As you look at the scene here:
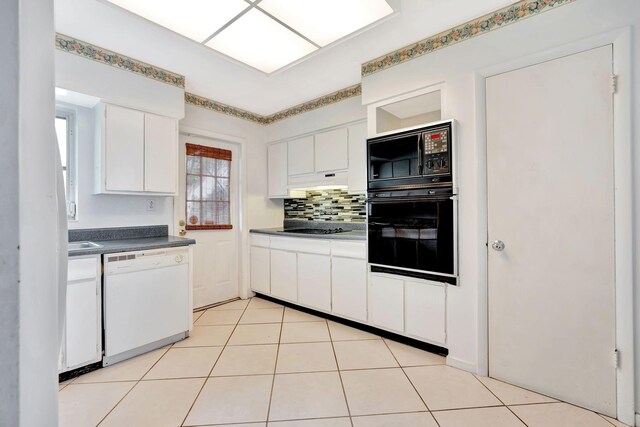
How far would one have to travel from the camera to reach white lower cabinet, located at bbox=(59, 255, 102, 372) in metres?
1.93

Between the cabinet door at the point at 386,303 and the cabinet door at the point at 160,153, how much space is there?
2127mm

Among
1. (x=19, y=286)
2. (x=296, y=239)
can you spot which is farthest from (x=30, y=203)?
(x=296, y=239)

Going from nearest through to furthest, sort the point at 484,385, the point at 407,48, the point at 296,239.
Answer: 1. the point at 484,385
2. the point at 407,48
3. the point at 296,239

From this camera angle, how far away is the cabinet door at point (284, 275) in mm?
3234

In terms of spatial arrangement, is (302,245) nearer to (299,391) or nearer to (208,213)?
(208,213)

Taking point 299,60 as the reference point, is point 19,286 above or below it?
below

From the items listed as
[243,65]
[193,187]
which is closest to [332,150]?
[243,65]

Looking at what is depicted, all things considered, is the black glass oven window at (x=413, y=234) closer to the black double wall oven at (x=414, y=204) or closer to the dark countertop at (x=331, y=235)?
the black double wall oven at (x=414, y=204)

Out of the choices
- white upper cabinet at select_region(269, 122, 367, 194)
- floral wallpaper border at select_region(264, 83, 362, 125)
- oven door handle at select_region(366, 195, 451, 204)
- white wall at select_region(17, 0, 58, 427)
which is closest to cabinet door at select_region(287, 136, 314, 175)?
white upper cabinet at select_region(269, 122, 367, 194)

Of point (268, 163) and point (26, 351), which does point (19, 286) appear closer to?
point (26, 351)

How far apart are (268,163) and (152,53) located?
1847mm

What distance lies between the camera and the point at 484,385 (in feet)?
6.15

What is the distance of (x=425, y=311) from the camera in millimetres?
2244

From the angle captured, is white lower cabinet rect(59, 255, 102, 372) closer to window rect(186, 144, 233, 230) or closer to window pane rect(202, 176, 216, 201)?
window rect(186, 144, 233, 230)
